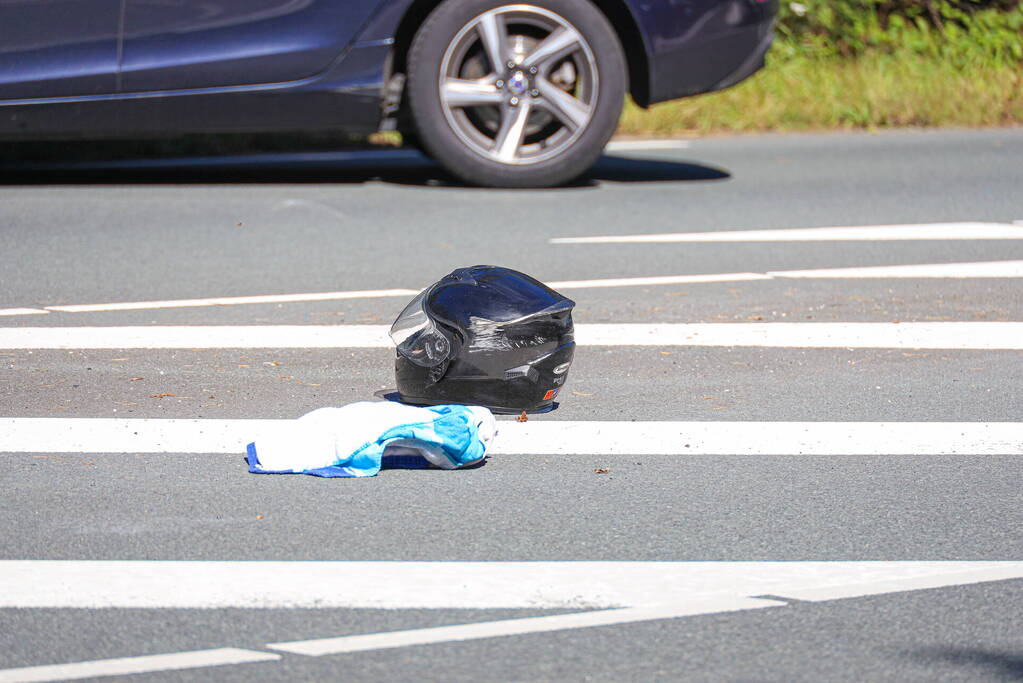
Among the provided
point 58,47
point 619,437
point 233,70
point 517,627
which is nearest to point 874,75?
point 233,70

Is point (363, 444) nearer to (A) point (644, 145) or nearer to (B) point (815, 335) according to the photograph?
(B) point (815, 335)

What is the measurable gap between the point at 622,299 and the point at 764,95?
592cm

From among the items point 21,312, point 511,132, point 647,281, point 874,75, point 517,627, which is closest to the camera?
point 517,627

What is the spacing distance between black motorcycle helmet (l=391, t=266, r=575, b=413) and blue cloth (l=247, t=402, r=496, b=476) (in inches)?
20.2

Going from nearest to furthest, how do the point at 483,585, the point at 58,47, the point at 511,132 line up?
the point at 483,585 → the point at 58,47 → the point at 511,132

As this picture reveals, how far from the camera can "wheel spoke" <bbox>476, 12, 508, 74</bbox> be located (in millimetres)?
8156

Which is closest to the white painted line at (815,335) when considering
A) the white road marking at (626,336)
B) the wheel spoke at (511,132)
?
the white road marking at (626,336)

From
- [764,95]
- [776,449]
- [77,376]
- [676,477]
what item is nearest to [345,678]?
[676,477]

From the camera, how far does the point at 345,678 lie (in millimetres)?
2795

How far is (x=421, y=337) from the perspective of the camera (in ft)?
15.3

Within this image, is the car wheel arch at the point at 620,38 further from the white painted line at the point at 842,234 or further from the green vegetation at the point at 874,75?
the green vegetation at the point at 874,75

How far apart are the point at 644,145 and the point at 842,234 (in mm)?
3213

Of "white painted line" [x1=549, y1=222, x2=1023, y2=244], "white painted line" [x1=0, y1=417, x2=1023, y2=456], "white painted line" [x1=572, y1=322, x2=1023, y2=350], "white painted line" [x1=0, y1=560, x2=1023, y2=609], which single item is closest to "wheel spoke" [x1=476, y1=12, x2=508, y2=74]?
"white painted line" [x1=549, y1=222, x2=1023, y2=244]

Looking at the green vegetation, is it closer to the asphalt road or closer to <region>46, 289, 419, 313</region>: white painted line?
the asphalt road
